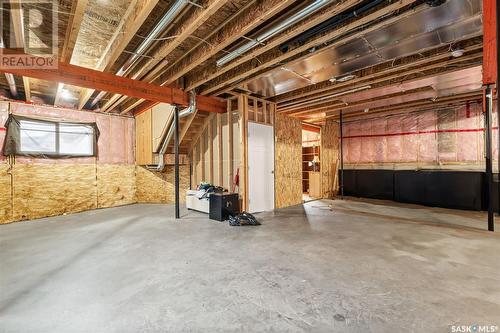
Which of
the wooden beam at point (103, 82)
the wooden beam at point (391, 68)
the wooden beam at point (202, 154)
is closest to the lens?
the wooden beam at point (103, 82)

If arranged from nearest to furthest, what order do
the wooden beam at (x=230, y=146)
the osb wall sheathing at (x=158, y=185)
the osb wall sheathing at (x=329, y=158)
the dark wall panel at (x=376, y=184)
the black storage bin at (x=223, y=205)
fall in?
the black storage bin at (x=223, y=205) < the wooden beam at (x=230, y=146) < the osb wall sheathing at (x=158, y=185) < the dark wall panel at (x=376, y=184) < the osb wall sheathing at (x=329, y=158)

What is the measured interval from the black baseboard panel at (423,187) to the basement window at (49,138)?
27.8ft

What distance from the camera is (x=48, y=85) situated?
5113 millimetres

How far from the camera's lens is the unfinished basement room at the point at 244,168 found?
195cm

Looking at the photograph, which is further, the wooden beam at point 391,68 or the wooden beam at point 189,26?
the wooden beam at point 391,68

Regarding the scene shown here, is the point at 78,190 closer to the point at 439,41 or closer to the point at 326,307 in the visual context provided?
the point at 326,307

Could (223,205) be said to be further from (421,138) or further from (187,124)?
(421,138)

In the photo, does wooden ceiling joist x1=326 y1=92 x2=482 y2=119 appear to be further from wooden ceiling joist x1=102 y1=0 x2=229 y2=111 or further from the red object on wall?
wooden ceiling joist x1=102 y1=0 x2=229 y2=111

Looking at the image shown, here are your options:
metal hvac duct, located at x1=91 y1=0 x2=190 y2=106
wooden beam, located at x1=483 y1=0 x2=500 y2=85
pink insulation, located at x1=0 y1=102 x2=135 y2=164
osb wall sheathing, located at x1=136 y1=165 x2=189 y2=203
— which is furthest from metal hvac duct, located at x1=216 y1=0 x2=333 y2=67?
pink insulation, located at x1=0 y1=102 x2=135 y2=164

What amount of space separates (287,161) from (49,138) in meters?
6.17

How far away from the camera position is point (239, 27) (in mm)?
2834

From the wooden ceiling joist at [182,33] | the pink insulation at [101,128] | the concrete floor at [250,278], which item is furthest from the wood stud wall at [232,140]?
the pink insulation at [101,128]

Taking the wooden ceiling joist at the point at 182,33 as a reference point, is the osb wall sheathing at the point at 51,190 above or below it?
below

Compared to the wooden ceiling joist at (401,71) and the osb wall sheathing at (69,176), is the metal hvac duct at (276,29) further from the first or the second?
the osb wall sheathing at (69,176)
